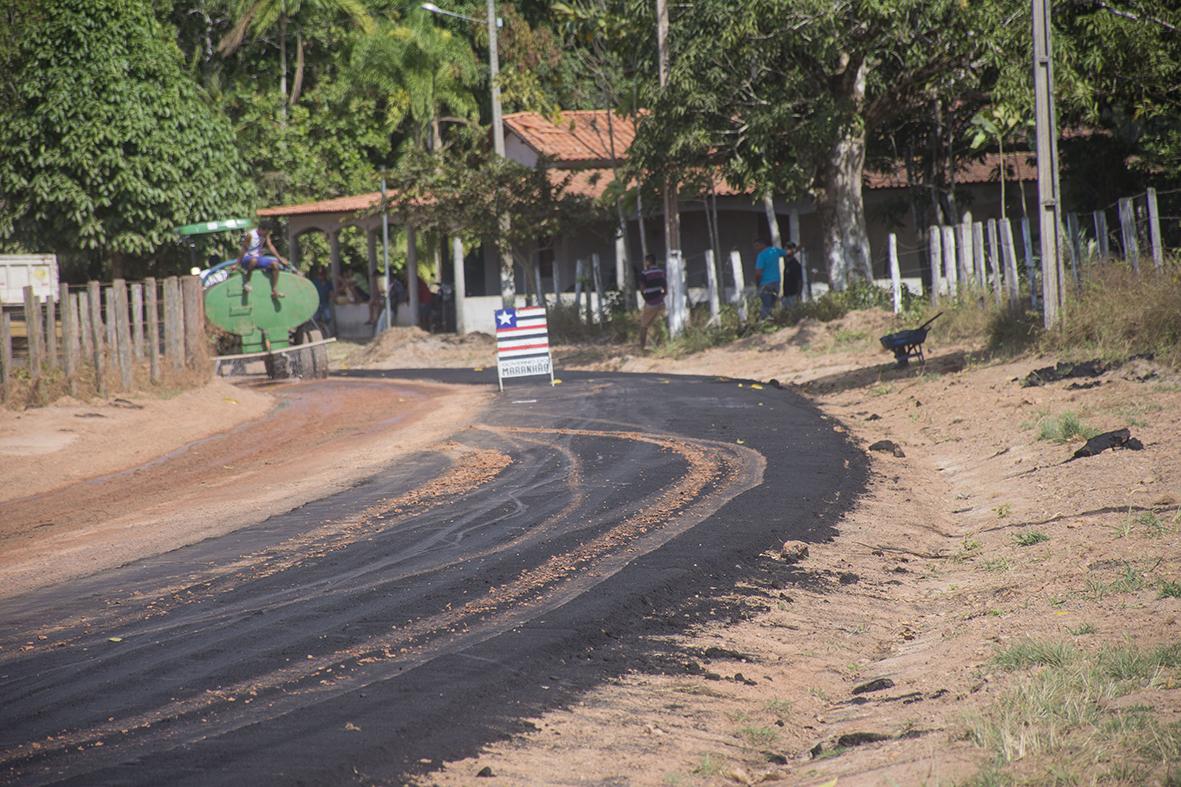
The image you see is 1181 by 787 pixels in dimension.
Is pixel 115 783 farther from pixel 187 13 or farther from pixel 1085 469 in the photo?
pixel 187 13

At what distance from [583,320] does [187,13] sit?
21096mm

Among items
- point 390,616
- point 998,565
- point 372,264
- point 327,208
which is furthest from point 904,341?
point 372,264

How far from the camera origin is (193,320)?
2136 cm

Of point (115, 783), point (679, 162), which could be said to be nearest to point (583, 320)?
point (679, 162)

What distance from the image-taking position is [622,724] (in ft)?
18.0

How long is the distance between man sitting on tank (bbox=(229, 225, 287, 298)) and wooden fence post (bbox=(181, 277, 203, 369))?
9.44ft

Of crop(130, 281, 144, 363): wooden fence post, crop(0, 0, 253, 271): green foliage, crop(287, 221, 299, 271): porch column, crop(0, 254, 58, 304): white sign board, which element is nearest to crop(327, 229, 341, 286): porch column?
crop(287, 221, 299, 271): porch column

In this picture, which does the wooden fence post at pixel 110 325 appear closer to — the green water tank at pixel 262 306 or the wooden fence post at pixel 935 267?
the green water tank at pixel 262 306

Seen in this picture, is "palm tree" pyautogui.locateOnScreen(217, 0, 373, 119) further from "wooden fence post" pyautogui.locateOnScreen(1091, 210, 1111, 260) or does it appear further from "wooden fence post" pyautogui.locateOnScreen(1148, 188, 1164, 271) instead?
"wooden fence post" pyautogui.locateOnScreen(1148, 188, 1164, 271)

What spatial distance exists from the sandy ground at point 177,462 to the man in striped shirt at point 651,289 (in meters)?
6.89

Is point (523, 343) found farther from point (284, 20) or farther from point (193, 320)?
point (284, 20)

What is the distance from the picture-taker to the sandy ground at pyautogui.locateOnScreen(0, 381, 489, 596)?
997 centimetres

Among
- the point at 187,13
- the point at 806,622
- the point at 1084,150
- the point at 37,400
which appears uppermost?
the point at 187,13

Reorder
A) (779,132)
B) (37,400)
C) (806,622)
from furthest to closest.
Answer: (779,132)
(37,400)
(806,622)
